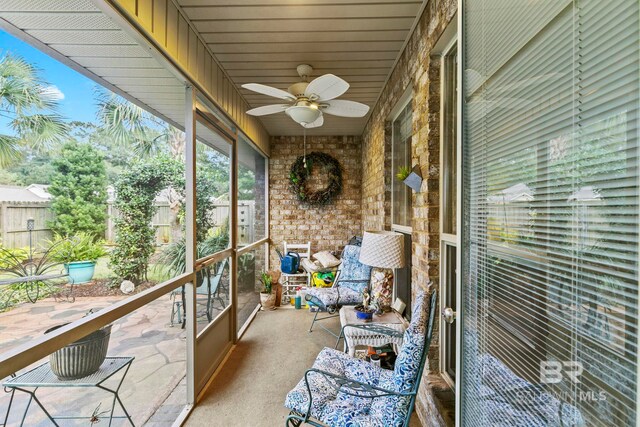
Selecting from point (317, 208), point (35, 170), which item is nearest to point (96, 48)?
point (35, 170)

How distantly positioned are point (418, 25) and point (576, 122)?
1859mm

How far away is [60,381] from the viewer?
4.23 feet

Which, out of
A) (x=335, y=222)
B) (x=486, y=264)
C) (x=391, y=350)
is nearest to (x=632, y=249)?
(x=486, y=264)

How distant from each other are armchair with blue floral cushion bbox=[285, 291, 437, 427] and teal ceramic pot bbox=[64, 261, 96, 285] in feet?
3.69

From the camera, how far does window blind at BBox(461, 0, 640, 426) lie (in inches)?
21.0

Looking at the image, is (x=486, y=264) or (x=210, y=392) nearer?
(x=486, y=264)

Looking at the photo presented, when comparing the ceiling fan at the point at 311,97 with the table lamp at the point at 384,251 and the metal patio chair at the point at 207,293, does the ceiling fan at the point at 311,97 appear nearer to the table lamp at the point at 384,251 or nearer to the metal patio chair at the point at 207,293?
the table lamp at the point at 384,251

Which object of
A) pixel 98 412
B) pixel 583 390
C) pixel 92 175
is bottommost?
pixel 98 412

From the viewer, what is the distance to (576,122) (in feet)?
2.06

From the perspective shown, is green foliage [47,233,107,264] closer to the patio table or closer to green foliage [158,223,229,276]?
the patio table

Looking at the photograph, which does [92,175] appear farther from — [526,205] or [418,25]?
[418,25]

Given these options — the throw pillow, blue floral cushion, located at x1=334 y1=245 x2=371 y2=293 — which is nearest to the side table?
blue floral cushion, located at x1=334 y1=245 x2=371 y2=293

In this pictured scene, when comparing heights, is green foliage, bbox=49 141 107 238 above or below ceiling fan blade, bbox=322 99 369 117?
below

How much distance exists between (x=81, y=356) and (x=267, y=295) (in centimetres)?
312
